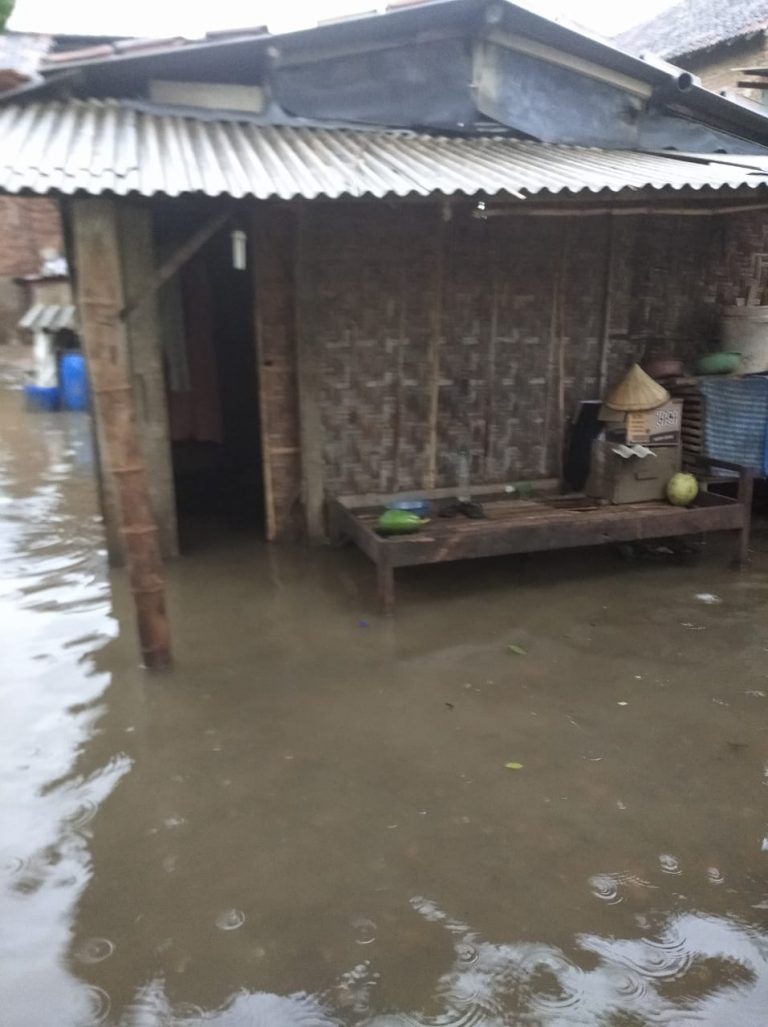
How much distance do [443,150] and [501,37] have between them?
4.31 feet

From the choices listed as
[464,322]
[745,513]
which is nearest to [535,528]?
[745,513]

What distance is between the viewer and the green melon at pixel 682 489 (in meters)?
6.36

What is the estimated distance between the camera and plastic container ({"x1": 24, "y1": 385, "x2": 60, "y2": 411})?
13492mm

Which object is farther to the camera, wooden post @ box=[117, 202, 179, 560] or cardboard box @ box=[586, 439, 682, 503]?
cardboard box @ box=[586, 439, 682, 503]

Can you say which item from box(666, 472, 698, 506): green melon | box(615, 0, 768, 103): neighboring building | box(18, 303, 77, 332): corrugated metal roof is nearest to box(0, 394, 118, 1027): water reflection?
box(666, 472, 698, 506): green melon

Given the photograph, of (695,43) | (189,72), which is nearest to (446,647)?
(189,72)

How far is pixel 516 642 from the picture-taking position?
17.0 ft

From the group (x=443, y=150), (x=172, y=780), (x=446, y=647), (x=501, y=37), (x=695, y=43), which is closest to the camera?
(x=172, y=780)

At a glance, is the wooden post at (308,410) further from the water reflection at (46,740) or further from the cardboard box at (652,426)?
the cardboard box at (652,426)

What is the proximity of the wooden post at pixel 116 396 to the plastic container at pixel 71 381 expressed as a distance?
32.0 feet

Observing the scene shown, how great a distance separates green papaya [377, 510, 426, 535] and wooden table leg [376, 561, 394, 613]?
0.42m

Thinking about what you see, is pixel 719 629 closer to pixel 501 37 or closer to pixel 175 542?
pixel 175 542

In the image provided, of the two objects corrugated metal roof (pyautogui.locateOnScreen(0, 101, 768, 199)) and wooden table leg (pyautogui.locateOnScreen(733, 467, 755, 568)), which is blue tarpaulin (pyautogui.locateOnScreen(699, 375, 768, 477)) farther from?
corrugated metal roof (pyautogui.locateOnScreen(0, 101, 768, 199))

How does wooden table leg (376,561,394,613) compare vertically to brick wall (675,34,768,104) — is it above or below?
below
